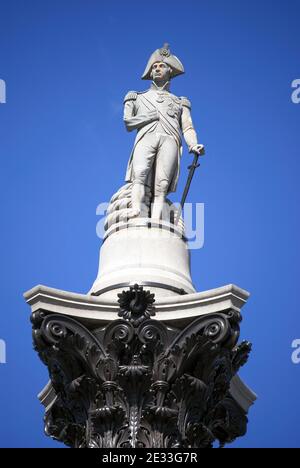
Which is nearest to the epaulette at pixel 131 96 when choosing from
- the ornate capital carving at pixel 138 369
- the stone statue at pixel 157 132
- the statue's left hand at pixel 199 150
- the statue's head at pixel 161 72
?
the stone statue at pixel 157 132

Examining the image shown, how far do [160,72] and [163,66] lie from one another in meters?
0.22

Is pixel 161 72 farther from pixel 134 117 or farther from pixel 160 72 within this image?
pixel 134 117

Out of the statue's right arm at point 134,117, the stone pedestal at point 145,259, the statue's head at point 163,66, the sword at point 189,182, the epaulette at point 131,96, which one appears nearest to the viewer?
the stone pedestal at point 145,259

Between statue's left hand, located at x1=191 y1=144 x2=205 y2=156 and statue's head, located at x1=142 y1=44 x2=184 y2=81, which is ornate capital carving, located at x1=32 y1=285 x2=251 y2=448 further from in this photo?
statue's head, located at x1=142 y1=44 x2=184 y2=81

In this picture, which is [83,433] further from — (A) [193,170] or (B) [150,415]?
(A) [193,170]

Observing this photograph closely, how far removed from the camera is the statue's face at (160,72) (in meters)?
Result: 30.6

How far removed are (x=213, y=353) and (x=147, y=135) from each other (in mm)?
7339

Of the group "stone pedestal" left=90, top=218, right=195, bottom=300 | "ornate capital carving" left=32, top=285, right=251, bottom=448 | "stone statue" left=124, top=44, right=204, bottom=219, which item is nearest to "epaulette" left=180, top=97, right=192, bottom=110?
"stone statue" left=124, top=44, right=204, bottom=219

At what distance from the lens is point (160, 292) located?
25266 mm

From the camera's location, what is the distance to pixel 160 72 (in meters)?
30.6

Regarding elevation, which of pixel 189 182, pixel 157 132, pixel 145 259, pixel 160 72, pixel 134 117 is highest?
pixel 160 72

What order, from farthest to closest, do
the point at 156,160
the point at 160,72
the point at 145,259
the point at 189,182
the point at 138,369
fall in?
1. the point at 160,72
2. the point at 156,160
3. the point at 189,182
4. the point at 145,259
5. the point at 138,369

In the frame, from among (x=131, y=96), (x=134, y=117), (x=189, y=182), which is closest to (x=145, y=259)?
(x=189, y=182)

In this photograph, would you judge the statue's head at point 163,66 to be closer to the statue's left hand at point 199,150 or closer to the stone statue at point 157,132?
the stone statue at point 157,132
